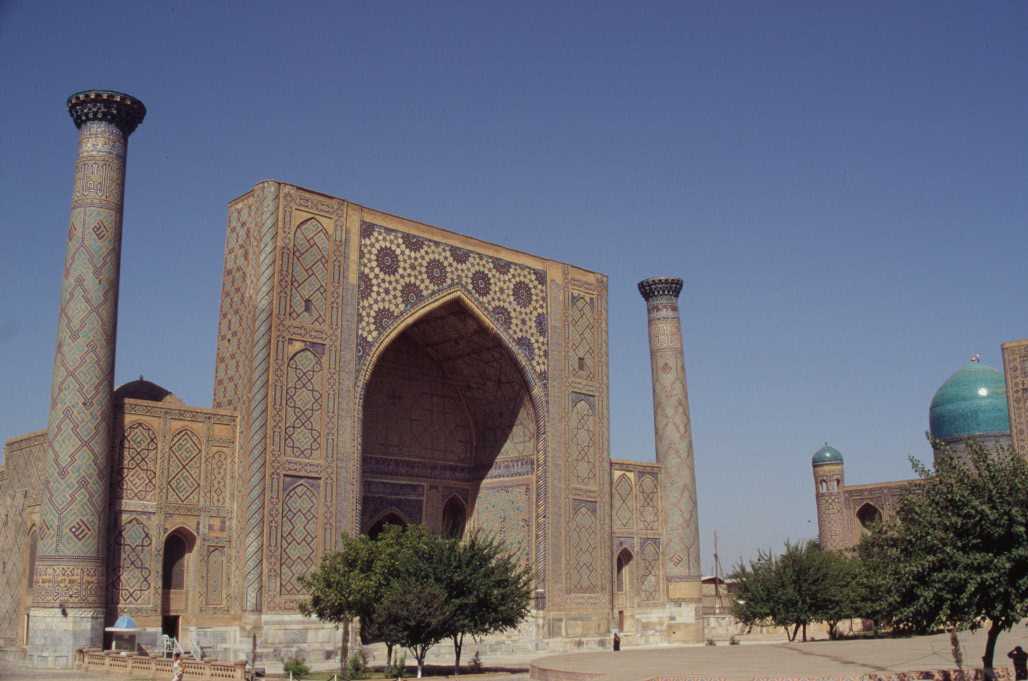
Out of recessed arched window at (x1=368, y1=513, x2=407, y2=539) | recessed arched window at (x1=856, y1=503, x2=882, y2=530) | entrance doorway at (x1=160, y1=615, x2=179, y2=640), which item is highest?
recessed arched window at (x1=856, y1=503, x2=882, y2=530)

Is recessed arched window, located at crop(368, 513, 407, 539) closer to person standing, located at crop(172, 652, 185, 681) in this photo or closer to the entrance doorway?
the entrance doorway

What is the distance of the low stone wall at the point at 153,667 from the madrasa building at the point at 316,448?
0.47 meters

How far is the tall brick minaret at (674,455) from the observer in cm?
2462

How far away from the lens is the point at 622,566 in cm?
2400

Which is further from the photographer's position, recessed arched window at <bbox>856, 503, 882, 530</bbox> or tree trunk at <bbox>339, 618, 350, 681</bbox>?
recessed arched window at <bbox>856, 503, 882, 530</bbox>

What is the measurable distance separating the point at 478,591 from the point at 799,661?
4.74 meters

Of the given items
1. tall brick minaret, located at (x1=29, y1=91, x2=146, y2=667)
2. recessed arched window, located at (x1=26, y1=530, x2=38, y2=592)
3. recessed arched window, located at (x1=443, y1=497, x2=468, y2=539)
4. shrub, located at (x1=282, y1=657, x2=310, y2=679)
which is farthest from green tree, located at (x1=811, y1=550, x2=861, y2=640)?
recessed arched window, located at (x1=26, y1=530, x2=38, y2=592)

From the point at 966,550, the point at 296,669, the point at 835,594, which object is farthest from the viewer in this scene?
the point at 835,594

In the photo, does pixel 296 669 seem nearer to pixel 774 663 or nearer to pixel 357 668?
pixel 357 668

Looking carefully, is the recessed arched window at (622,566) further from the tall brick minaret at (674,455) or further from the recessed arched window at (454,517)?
the recessed arched window at (454,517)

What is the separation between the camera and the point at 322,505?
58.6ft

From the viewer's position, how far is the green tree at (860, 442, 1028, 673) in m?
11.4

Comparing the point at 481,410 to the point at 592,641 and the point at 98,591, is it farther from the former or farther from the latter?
the point at 98,591

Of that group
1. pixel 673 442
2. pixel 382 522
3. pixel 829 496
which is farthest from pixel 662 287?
pixel 829 496
